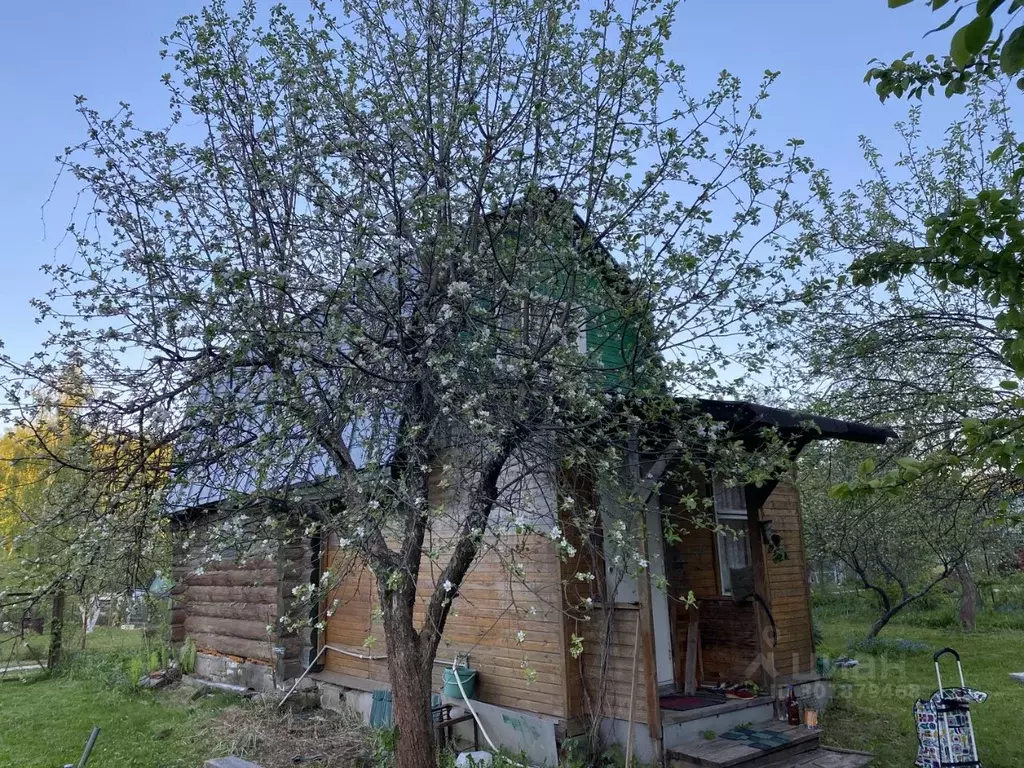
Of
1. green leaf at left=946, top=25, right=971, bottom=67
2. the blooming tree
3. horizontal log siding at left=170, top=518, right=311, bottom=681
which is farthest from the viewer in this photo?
horizontal log siding at left=170, top=518, right=311, bottom=681

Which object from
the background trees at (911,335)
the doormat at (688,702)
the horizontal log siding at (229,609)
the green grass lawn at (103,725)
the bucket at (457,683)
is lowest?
the green grass lawn at (103,725)

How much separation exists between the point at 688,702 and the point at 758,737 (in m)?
0.79

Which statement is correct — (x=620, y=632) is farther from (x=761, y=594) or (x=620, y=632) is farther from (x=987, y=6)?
(x=987, y=6)

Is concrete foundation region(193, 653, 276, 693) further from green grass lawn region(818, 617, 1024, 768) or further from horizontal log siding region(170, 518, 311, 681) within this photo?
green grass lawn region(818, 617, 1024, 768)

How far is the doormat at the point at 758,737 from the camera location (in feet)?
19.9

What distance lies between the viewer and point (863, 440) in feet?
22.8

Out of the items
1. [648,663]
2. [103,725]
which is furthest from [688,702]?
[103,725]

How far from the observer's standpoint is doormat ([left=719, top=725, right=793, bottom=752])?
6074 millimetres

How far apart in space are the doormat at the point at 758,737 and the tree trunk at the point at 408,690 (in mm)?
2814

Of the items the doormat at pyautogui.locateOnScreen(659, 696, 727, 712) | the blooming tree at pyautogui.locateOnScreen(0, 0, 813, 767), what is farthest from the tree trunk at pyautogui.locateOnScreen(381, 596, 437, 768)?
the doormat at pyautogui.locateOnScreen(659, 696, 727, 712)

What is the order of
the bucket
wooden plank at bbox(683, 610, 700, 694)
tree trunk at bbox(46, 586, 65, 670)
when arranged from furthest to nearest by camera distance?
tree trunk at bbox(46, 586, 65, 670)
wooden plank at bbox(683, 610, 700, 694)
the bucket

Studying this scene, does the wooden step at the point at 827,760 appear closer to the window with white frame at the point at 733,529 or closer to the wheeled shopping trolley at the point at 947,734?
the wheeled shopping trolley at the point at 947,734

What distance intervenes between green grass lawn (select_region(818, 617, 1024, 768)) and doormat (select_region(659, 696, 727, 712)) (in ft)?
4.16

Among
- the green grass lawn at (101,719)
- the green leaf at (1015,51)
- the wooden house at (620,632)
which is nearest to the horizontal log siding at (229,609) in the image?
the wooden house at (620,632)
